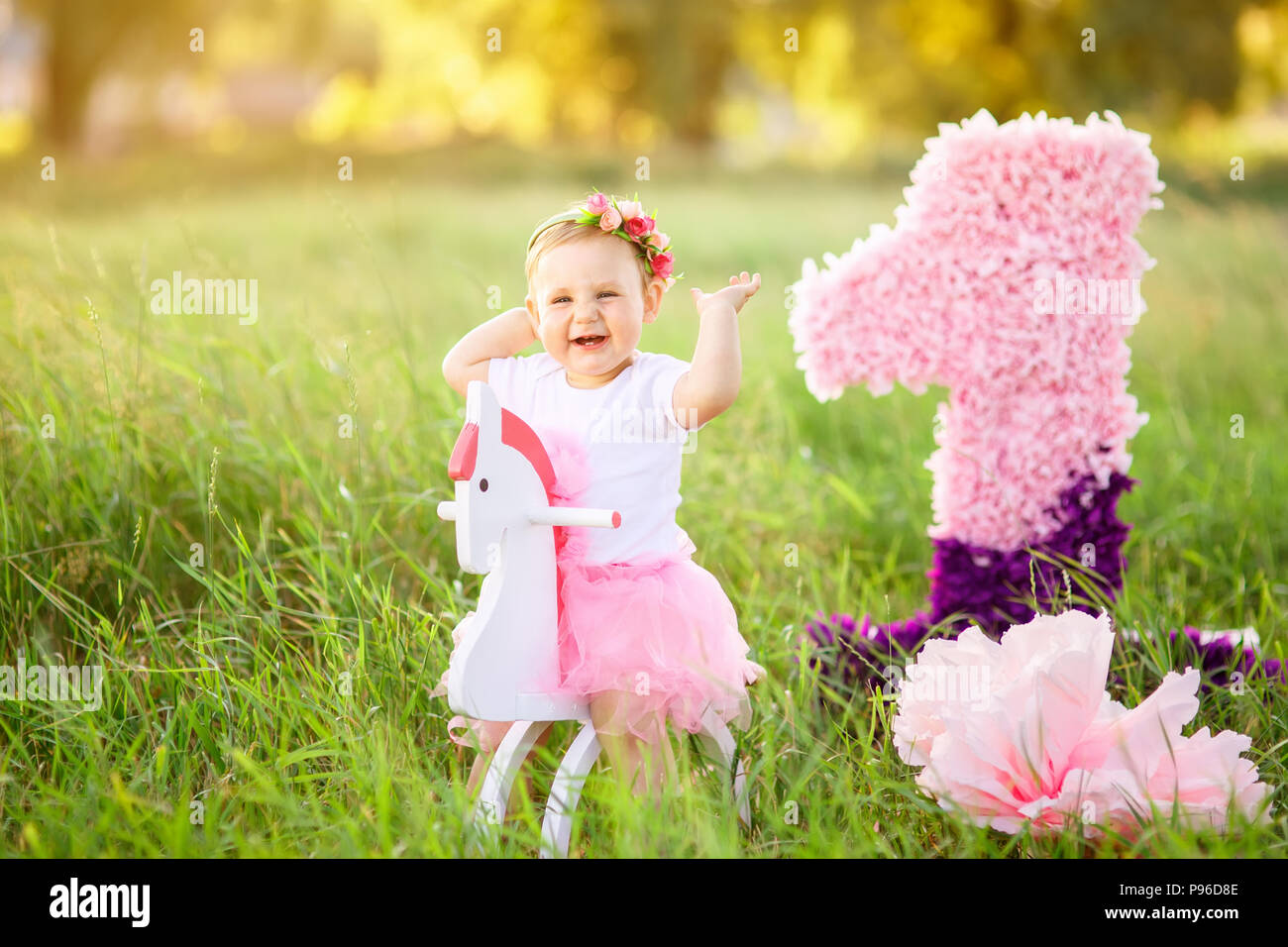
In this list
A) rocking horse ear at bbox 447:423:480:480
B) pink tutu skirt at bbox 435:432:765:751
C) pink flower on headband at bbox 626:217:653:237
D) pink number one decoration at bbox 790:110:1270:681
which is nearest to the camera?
rocking horse ear at bbox 447:423:480:480

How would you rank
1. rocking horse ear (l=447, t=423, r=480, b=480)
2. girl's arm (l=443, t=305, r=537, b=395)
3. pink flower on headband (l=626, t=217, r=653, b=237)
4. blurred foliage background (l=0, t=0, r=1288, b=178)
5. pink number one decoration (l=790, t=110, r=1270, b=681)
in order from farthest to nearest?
1. blurred foliage background (l=0, t=0, r=1288, b=178)
2. pink number one decoration (l=790, t=110, r=1270, b=681)
3. girl's arm (l=443, t=305, r=537, b=395)
4. pink flower on headband (l=626, t=217, r=653, b=237)
5. rocking horse ear (l=447, t=423, r=480, b=480)

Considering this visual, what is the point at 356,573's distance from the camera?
2.88 meters

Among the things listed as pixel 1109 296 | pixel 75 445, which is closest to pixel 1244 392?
pixel 1109 296

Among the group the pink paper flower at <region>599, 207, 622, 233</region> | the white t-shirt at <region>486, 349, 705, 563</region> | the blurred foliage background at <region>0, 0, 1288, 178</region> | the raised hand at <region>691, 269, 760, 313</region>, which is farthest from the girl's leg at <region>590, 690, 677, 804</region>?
the blurred foliage background at <region>0, 0, 1288, 178</region>

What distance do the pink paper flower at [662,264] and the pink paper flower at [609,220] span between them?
128 millimetres

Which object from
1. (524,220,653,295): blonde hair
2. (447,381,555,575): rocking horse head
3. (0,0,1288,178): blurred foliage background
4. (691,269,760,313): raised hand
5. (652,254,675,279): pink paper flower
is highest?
(0,0,1288,178): blurred foliage background

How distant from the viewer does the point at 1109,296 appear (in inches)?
108

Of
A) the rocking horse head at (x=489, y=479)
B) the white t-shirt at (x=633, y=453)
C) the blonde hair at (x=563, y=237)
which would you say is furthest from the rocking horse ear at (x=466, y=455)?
the blonde hair at (x=563, y=237)

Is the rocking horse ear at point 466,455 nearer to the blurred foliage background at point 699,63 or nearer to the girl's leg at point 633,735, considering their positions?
the girl's leg at point 633,735

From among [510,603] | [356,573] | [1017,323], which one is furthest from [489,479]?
[1017,323]

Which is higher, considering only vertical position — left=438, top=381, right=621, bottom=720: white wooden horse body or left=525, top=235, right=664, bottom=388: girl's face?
left=525, top=235, right=664, bottom=388: girl's face

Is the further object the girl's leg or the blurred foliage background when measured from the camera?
the blurred foliage background

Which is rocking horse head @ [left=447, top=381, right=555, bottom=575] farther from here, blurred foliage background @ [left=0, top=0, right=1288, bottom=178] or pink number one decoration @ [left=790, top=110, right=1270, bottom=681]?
blurred foliage background @ [left=0, top=0, right=1288, bottom=178]

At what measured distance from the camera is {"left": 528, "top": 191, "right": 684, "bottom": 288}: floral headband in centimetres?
221
